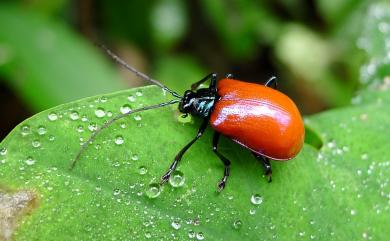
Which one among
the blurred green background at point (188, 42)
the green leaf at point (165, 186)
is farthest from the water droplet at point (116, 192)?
the blurred green background at point (188, 42)

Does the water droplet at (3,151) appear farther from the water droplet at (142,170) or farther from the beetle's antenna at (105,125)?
the water droplet at (142,170)

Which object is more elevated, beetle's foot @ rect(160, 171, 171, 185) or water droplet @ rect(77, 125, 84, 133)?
water droplet @ rect(77, 125, 84, 133)

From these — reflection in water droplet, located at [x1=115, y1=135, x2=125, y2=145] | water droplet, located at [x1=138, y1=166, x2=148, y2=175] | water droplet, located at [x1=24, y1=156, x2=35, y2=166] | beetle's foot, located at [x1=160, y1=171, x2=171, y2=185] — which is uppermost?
water droplet, located at [x1=24, y1=156, x2=35, y2=166]

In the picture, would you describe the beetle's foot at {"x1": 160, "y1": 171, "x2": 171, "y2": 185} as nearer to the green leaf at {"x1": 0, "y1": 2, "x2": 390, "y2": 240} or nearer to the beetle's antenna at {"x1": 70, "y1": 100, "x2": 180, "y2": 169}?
the green leaf at {"x1": 0, "y1": 2, "x2": 390, "y2": 240}

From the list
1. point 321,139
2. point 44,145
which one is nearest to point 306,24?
point 321,139

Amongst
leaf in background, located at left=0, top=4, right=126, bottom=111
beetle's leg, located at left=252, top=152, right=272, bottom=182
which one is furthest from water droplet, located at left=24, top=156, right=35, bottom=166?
leaf in background, located at left=0, top=4, right=126, bottom=111

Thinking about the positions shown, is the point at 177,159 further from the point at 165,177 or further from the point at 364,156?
the point at 364,156

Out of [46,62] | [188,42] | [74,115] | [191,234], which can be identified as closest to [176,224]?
[191,234]

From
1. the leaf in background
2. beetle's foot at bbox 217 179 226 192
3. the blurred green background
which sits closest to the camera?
beetle's foot at bbox 217 179 226 192
